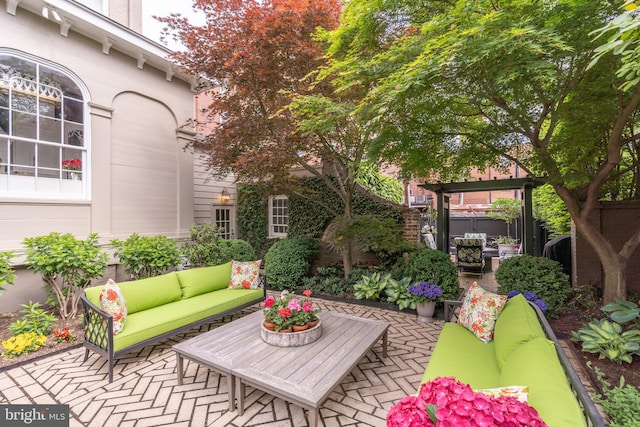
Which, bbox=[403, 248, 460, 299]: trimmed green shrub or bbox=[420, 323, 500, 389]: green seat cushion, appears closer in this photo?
bbox=[420, 323, 500, 389]: green seat cushion

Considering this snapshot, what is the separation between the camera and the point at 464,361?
2.76 metres

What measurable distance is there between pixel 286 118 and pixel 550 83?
433 centimetres

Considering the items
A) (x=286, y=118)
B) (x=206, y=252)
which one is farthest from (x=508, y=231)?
(x=206, y=252)

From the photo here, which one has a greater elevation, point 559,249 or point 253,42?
point 253,42

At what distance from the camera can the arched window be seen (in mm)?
5457

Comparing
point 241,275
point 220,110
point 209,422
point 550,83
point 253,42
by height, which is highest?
point 253,42

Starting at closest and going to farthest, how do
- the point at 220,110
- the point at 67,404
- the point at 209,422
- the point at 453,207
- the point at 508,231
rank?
the point at 209,422 → the point at 67,404 → the point at 220,110 → the point at 508,231 → the point at 453,207

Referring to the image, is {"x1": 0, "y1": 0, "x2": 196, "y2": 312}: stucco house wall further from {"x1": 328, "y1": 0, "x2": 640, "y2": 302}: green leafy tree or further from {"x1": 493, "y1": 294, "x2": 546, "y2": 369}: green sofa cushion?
{"x1": 493, "y1": 294, "x2": 546, "y2": 369}: green sofa cushion

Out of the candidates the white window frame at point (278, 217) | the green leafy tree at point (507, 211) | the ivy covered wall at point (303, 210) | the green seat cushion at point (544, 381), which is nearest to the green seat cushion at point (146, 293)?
the ivy covered wall at point (303, 210)

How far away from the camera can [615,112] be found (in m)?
3.98

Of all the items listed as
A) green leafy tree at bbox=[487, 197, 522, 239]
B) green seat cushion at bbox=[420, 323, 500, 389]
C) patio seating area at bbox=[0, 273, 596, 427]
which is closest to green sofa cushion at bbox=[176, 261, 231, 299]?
patio seating area at bbox=[0, 273, 596, 427]

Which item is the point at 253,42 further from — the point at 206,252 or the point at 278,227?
the point at 278,227

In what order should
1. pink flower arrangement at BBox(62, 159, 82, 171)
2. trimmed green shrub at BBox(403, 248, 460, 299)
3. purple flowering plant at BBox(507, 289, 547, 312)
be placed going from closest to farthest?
purple flowering plant at BBox(507, 289, 547, 312)
trimmed green shrub at BBox(403, 248, 460, 299)
pink flower arrangement at BBox(62, 159, 82, 171)

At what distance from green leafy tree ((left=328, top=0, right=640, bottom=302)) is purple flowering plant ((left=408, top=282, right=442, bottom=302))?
Answer: 2.20 m
